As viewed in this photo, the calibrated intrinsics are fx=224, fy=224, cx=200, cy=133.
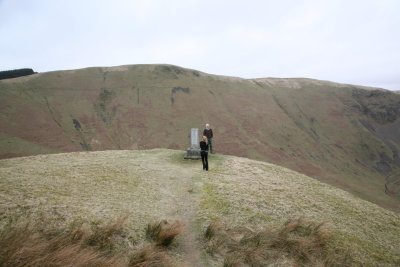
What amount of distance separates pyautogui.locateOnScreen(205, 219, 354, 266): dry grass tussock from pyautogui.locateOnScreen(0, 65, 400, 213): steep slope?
5533 centimetres

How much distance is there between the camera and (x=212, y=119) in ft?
261

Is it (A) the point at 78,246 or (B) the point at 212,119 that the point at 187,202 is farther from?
(B) the point at 212,119

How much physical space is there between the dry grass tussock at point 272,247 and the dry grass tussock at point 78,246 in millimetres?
1384

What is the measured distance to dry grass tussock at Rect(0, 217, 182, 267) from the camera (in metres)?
4.45

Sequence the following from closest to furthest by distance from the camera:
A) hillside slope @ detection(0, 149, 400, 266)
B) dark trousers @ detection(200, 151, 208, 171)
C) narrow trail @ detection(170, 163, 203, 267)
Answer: narrow trail @ detection(170, 163, 203, 267)
hillside slope @ detection(0, 149, 400, 266)
dark trousers @ detection(200, 151, 208, 171)

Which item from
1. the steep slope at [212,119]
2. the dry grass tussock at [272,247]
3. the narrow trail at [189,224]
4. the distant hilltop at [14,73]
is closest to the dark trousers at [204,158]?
the narrow trail at [189,224]

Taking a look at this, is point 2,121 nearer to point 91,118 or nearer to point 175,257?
point 91,118

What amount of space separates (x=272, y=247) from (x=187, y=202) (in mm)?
3935

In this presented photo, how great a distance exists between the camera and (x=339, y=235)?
8.51 meters

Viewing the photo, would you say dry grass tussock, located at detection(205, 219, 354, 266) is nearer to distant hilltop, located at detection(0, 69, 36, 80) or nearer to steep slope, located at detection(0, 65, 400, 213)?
steep slope, located at detection(0, 65, 400, 213)

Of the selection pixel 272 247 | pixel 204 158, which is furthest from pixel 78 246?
pixel 204 158

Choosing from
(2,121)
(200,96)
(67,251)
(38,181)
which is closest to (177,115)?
(200,96)

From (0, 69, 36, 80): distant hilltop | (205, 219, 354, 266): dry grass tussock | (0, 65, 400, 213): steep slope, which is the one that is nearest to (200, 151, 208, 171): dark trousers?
(205, 219, 354, 266): dry grass tussock

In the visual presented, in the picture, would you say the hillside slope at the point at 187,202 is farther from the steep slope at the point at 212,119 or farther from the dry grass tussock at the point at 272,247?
the steep slope at the point at 212,119
